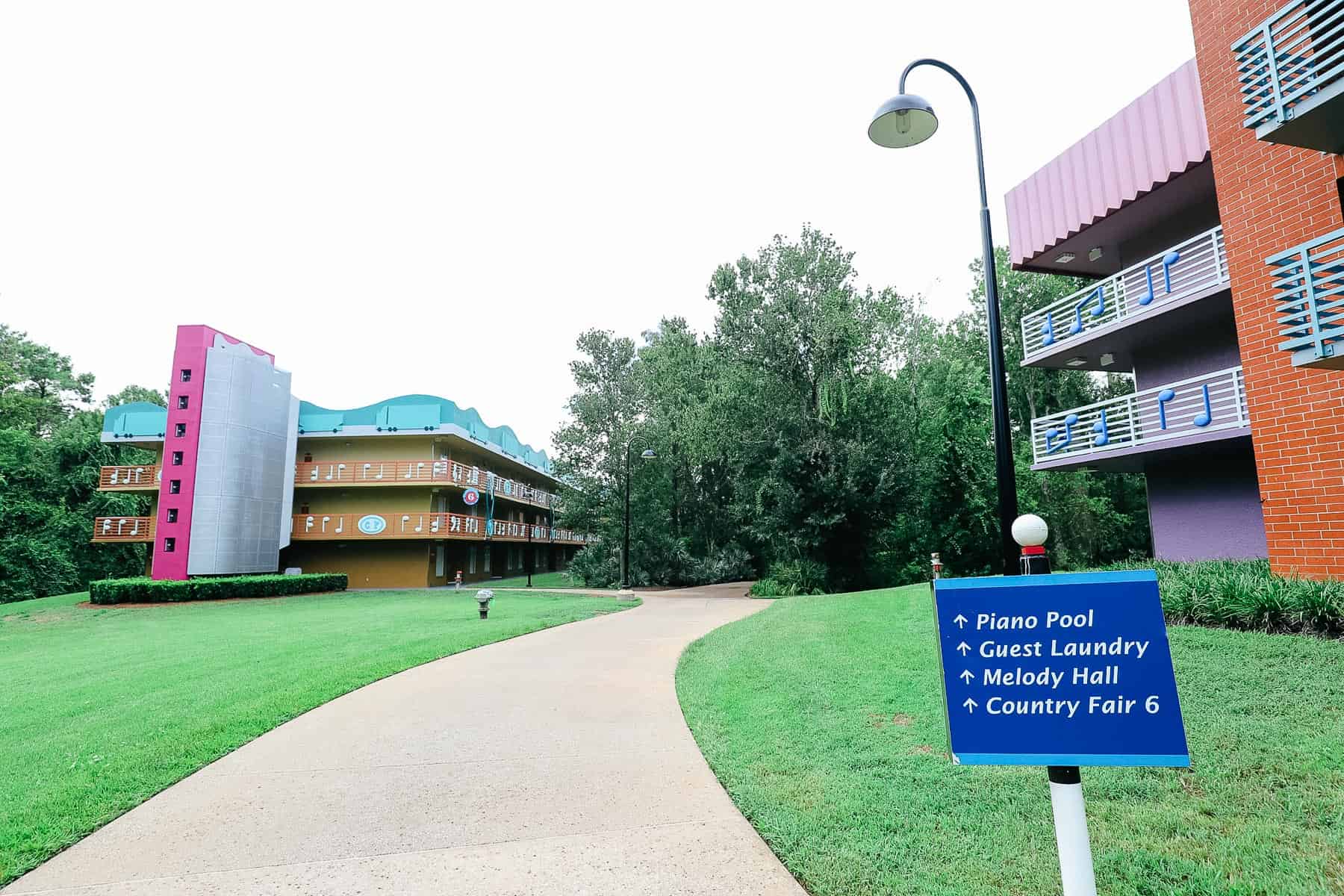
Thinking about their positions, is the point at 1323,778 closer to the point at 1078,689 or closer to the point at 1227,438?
the point at 1078,689

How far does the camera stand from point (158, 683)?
9367 mm

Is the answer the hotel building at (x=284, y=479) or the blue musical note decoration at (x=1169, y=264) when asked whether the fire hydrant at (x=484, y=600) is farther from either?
the hotel building at (x=284, y=479)

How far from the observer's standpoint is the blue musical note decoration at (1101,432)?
13.7 m

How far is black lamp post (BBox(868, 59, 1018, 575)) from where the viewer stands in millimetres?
5586

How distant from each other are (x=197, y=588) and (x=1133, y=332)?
32309 mm

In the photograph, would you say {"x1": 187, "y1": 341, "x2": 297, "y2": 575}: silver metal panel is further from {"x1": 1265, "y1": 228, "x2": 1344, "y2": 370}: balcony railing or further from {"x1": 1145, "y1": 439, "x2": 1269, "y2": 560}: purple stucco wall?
{"x1": 1265, "y1": 228, "x2": 1344, "y2": 370}: balcony railing

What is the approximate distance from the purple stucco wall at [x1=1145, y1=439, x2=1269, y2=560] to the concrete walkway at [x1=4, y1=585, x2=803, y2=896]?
11376 millimetres

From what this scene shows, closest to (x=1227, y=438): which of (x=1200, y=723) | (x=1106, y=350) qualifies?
(x=1106, y=350)

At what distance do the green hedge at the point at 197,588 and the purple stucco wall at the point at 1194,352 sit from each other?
31400mm

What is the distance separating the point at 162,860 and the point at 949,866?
4.31 meters

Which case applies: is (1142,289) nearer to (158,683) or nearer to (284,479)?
(158,683)

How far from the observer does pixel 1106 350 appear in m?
14.7

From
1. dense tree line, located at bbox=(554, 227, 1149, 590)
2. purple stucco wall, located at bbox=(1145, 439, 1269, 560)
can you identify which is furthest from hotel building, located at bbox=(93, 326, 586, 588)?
purple stucco wall, located at bbox=(1145, 439, 1269, 560)

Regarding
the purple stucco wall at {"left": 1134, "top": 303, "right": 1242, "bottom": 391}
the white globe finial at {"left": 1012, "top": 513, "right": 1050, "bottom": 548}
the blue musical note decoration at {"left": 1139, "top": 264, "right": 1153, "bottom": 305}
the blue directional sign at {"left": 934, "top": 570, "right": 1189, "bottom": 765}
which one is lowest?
the blue directional sign at {"left": 934, "top": 570, "right": 1189, "bottom": 765}
